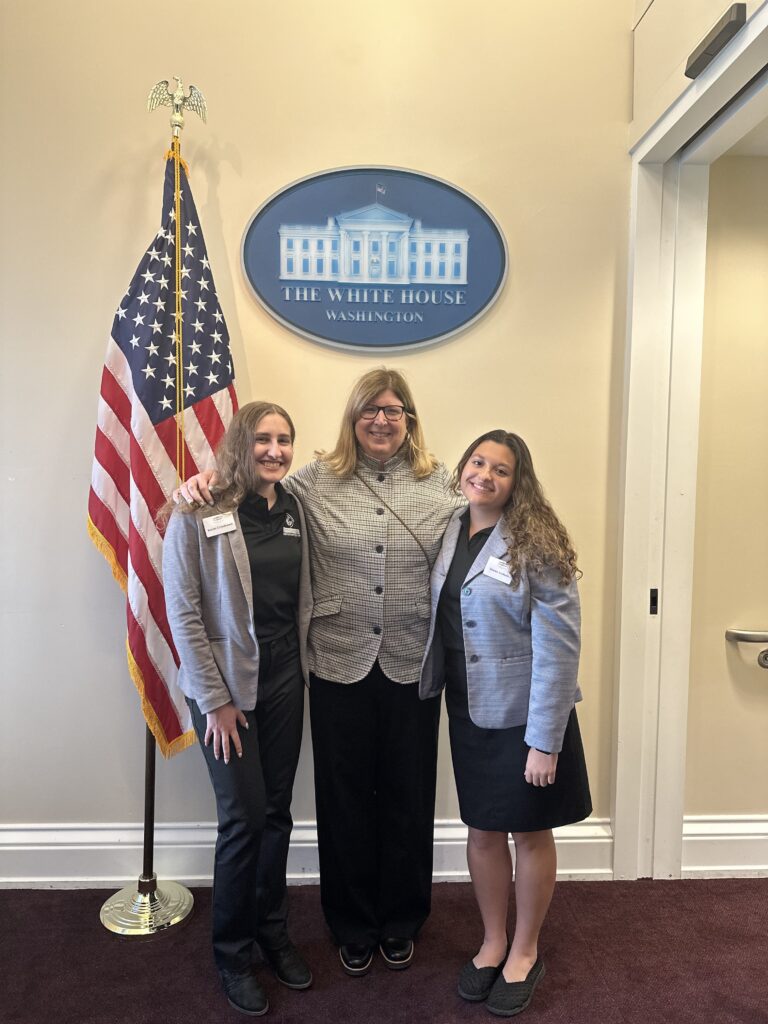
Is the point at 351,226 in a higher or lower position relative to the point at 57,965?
higher

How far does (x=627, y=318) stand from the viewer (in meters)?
2.52

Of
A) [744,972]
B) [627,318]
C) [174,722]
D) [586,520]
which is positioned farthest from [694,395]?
[174,722]

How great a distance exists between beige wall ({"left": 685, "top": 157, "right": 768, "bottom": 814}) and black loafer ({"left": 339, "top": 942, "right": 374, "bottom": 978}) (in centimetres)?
132

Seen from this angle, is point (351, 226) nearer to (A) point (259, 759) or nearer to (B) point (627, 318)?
(B) point (627, 318)

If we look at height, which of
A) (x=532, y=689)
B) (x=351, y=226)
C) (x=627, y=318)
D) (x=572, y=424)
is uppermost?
(x=351, y=226)

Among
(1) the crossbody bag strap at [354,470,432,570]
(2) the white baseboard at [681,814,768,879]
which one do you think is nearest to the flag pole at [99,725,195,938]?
(1) the crossbody bag strap at [354,470,432,570]

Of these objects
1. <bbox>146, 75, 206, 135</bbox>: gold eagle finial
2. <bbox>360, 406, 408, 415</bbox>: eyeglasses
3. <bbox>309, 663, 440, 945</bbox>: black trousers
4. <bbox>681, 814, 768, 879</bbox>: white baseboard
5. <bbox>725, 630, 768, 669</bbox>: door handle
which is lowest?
<bbox>681, 814, 768, 879</bbox>: white baseboard

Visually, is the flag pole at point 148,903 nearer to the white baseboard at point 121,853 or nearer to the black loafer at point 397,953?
the white baseboard at point 121,853

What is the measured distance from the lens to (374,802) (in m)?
2.13

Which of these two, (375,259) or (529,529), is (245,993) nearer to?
(529,529)

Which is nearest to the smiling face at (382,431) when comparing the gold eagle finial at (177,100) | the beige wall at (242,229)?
the beige wall at (242,229)

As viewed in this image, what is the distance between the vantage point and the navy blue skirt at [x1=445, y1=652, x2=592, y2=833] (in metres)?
1.87

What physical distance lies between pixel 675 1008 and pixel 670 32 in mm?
2802

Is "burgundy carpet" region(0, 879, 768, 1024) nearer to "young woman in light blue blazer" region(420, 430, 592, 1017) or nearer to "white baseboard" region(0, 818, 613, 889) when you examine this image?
"white baseboard" region(0, 818, 613, 889)
